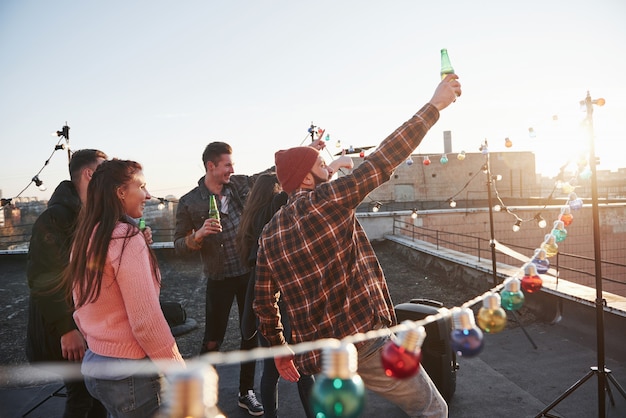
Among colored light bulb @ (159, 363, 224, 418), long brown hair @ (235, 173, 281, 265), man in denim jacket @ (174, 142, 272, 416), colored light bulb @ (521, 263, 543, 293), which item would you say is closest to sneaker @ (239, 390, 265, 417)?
man in denim jacket @ (174, 142, 272, 416)

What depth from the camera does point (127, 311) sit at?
1.58 metres

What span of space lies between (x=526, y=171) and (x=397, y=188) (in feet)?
38.2

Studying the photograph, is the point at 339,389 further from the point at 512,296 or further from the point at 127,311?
the point at 512,296


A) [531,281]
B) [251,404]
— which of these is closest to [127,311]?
[531,281]

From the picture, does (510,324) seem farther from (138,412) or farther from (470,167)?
(470,167)

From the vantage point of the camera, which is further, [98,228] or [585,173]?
[585,173]

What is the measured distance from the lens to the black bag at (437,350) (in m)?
3.39

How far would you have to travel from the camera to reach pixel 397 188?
102 feet

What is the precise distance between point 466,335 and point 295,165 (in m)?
1.09

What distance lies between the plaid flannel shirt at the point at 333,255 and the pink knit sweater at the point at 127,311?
22.1 inches

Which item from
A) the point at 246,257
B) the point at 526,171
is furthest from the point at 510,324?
the point at 526,171

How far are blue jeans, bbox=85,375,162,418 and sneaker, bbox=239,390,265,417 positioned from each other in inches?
77.9

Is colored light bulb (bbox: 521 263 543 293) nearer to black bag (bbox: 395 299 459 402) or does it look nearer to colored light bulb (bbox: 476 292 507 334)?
colored light bulb (bbox: 476 292 507 334)

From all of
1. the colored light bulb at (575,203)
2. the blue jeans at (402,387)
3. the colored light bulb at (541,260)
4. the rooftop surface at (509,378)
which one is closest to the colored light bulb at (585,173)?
the colored light bulb at (575,203)
